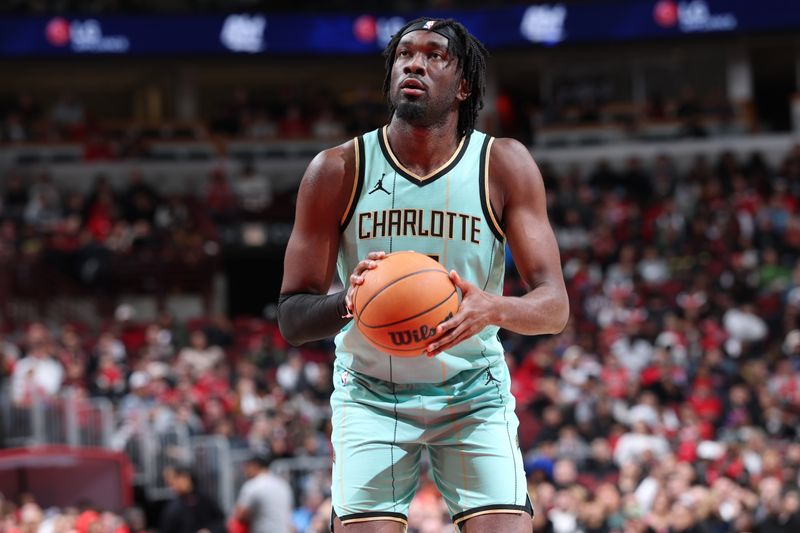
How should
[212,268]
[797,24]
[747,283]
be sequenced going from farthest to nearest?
[797,24], [212,268], [747,283]

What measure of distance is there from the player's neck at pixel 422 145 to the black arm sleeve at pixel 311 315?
56 centimetres

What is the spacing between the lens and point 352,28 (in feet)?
84.8

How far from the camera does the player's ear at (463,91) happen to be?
4.35 metres

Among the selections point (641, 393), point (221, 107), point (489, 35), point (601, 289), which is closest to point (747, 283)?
point (601, 289)

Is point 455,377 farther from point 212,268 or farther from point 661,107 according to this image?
point 661,107

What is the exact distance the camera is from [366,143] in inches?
171

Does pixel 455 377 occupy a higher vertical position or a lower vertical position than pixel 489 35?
lower

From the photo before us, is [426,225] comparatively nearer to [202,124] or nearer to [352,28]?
[352,28]

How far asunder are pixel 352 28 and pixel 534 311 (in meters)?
22.4

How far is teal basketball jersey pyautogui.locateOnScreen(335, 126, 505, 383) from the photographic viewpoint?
421cm

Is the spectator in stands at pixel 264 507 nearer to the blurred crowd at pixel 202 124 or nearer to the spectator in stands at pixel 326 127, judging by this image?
the blurred crowd at pixel 202 124

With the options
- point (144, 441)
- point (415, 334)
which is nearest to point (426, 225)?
point (415, 334)

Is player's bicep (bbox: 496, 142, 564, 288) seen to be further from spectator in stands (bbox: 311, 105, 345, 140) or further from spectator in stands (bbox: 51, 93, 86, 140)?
spectator in stands (bbox: 51, 93, 86, 140)

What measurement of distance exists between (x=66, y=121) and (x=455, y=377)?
77.3 feet
